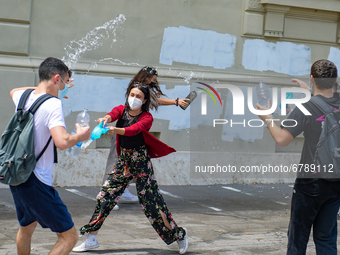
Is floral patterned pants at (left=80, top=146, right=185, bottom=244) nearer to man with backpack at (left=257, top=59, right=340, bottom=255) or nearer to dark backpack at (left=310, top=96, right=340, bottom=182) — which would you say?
man with backpack at (left=257, top=59, right=340, bottom=255)

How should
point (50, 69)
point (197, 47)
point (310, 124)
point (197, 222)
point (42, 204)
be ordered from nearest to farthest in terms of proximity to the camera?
1. point (42, 204)
2. point (50, 69)
3. point (310, 124)
4. point (197, 222)
5. point (197, 47)

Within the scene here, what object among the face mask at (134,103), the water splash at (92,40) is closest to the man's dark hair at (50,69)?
the face mask at (134,103)

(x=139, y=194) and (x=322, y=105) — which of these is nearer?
(x=322, y=105)

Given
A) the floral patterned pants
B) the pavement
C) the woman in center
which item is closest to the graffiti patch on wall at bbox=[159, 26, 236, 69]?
the pavement

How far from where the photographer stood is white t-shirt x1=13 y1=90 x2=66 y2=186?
11.0ft

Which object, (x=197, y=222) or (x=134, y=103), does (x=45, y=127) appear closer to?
(x=134, y=103)

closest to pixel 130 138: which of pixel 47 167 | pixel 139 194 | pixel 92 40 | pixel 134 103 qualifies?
pixel 134 103

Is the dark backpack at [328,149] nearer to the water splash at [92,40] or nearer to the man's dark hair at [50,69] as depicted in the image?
the man's dark hair at [50,69]

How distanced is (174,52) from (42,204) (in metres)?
6.33

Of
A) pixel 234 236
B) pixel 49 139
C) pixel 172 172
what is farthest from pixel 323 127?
pixel 172 172

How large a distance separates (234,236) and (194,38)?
492 centimetres

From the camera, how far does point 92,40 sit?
863 cm

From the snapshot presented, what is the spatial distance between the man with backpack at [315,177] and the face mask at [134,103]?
166 cm

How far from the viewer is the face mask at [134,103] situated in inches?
194
